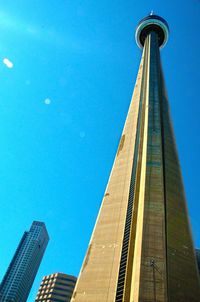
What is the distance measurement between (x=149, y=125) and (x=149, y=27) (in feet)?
144

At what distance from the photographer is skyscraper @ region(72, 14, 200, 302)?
17.9 metres

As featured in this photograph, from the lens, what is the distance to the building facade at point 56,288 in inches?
3199

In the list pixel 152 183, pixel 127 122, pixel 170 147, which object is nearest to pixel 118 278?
pixel 152 183

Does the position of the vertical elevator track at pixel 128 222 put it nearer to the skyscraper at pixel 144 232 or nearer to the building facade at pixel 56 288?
the skyscraper at pixel 144 232

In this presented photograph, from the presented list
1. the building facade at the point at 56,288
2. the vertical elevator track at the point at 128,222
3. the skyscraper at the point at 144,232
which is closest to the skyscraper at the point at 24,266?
the building facade at the point at 56,288

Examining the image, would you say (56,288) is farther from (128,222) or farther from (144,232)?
(144,232)

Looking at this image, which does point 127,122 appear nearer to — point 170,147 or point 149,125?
point 149,125

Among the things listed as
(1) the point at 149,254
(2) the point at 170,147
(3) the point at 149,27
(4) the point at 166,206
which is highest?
(3) the point at 149,27

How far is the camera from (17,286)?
119m

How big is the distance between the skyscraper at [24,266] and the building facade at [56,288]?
3779cm

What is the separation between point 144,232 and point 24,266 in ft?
389

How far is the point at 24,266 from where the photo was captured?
125062 mm

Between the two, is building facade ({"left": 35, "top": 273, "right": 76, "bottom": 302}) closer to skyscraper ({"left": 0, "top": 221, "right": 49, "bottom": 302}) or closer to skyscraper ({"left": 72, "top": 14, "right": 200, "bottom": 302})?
skyscraper ({"left": 0, "top": 221, "right": 49, "bottom": 302})

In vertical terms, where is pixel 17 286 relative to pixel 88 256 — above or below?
above
